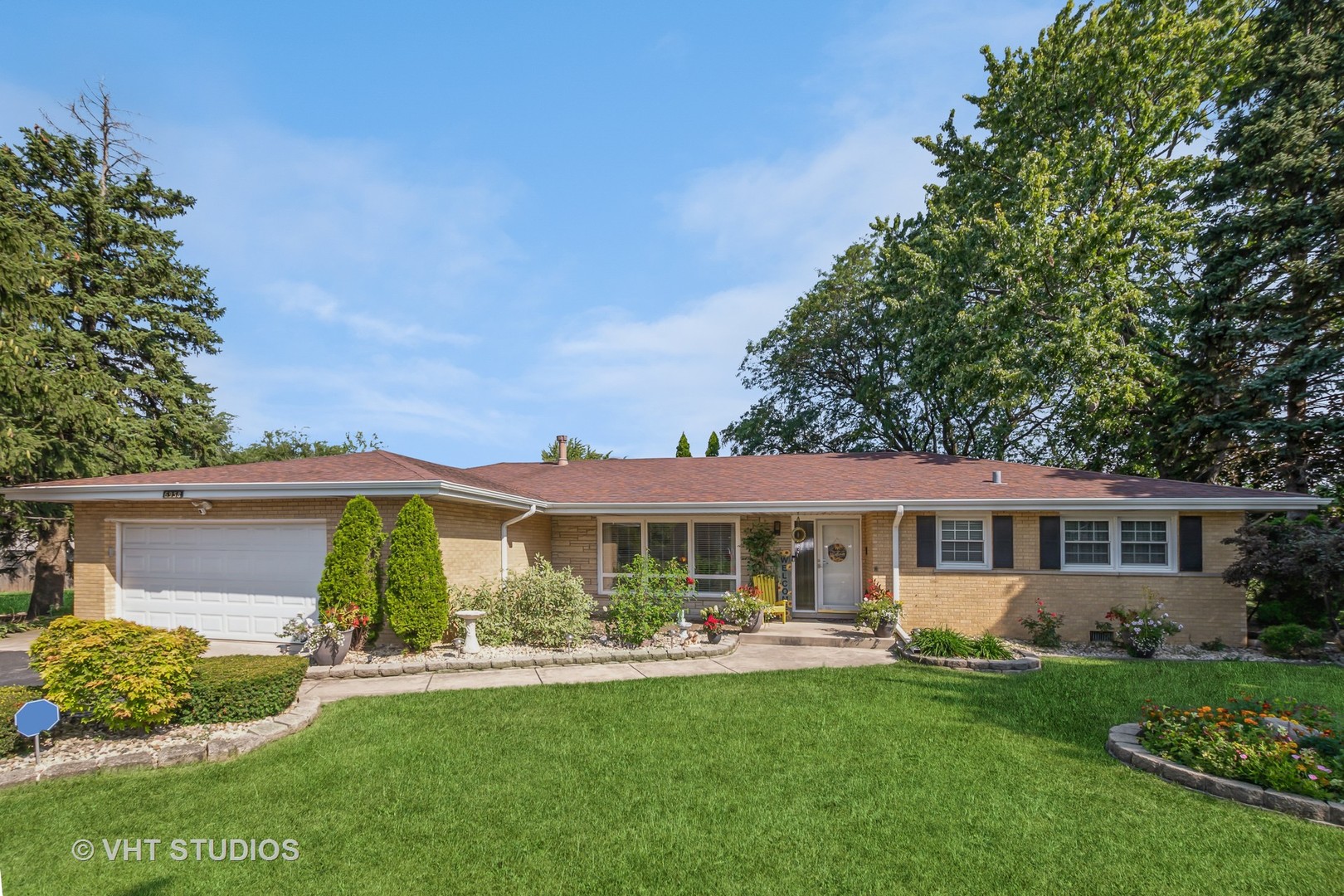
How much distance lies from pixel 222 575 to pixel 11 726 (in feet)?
18.9

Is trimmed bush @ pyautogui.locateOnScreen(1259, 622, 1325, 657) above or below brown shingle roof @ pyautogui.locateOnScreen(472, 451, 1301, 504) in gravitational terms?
below

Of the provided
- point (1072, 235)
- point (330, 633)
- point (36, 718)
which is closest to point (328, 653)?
point (330, 633)

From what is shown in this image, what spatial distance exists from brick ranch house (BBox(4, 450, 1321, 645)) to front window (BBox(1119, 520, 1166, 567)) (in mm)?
22

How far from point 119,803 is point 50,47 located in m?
13.7

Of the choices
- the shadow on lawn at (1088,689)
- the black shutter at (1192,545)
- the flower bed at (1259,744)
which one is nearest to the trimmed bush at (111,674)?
the shadow on lawn at (1088,689)

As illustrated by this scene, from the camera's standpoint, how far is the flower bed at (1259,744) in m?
4.77

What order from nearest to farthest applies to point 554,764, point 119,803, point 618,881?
point 618,881, point 119,803, point 554,764

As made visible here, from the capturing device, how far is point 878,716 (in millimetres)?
6781

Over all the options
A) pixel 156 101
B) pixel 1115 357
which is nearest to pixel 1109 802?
pixel 1115 357

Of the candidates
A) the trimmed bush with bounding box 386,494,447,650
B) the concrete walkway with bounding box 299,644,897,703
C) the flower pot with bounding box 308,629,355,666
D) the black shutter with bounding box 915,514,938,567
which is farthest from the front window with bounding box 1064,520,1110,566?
the flower pot with bounding box 308,629,355,666

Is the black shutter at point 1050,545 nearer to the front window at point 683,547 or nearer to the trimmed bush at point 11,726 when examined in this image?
the front window at point 683,547

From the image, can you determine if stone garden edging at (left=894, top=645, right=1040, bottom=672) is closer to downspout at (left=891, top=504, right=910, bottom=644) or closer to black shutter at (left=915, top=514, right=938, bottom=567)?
downspout at (left=891, top=504, right=910, bottom=644)

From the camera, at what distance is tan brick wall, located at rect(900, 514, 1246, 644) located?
11.1 meters

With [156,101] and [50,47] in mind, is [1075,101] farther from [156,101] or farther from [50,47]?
[156,101]
